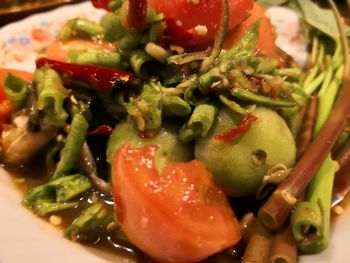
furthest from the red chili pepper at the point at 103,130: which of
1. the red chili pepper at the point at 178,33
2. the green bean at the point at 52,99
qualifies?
the red chili pepper at the point at 178,33

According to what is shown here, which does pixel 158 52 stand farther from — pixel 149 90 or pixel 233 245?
pixel 233 245

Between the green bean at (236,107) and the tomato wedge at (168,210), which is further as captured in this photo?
the green bean at (236,107)

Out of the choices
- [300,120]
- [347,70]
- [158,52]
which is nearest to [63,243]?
[158,52]

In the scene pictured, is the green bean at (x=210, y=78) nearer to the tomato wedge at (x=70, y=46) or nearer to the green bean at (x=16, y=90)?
the tomato wedge at (x=70, y=46)

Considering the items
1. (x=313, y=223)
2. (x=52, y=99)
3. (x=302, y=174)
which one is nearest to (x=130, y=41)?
(x=52, y=99)

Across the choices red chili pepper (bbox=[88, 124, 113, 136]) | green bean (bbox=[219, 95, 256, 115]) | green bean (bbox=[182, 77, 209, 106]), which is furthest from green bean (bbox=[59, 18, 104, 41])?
green bean (bbox=[219, 95, 256, 115])

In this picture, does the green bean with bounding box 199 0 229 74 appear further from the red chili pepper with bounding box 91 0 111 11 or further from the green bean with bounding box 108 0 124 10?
the red chili pepper with bounding box 91 0 111 11
